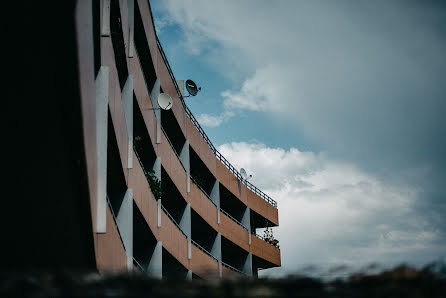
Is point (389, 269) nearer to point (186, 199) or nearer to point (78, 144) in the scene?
point (78, 144)

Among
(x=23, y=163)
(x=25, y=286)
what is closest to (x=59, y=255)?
(x=23, y=163)

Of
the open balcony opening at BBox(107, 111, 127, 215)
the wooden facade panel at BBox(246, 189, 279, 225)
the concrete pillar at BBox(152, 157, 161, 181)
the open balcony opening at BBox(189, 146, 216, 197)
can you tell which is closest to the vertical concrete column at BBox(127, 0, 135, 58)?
the open balcony opening at BBox(107, 111, 127, 215)

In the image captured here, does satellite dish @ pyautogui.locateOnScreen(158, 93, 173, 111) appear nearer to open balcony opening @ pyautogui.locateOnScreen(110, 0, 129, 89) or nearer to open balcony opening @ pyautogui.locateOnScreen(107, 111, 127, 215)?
open balcony opening @ pyautogui.locateOnScreen(110, 0, 129, 89)

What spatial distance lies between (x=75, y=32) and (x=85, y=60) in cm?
135

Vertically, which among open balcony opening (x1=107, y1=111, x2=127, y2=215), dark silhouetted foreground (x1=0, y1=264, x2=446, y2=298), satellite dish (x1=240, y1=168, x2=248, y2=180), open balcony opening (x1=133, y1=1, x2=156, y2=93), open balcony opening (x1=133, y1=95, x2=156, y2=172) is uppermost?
satellite dish (x1=240, y1=168, x2=248, y2=180)

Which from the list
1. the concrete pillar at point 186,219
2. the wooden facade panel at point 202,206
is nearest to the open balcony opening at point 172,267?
the concrete pillar at point 186,219

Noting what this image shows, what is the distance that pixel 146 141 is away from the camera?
21141 mm

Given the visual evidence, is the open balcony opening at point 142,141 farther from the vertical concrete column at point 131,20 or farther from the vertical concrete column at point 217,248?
the vertical concrete column at point 217,248

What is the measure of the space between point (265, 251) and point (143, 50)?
761 inches

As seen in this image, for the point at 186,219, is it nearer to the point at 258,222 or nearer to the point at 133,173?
the point at 133,173

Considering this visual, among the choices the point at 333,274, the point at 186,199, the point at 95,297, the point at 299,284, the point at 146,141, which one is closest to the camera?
the point at 95,297

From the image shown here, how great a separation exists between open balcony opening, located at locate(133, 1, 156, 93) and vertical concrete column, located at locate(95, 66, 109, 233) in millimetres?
8097

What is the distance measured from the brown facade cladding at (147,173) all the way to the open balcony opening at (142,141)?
0.04 metres

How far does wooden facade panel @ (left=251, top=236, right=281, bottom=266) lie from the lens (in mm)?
36281
